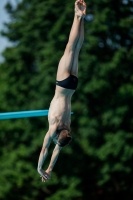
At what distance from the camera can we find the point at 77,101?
2214cm

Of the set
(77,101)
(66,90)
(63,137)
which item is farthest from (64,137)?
(77,101)

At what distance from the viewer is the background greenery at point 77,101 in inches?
854

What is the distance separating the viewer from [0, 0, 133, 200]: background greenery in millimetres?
21688

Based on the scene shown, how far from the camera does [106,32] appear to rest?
2252cm

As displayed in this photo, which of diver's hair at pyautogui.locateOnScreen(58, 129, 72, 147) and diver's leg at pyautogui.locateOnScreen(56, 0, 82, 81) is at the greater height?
diver's leg at pyautogui.locateOnScreen(56, 0, 82, 81)

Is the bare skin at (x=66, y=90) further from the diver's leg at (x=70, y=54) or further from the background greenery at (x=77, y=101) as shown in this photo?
the background greenery at (x=77, y=101)

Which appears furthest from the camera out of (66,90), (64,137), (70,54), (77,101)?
(77,101)

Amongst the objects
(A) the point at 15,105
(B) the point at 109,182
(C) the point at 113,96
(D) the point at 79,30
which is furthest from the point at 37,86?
(D) the point at 79,30

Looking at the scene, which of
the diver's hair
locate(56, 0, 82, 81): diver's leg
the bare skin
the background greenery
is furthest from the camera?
the background greenery

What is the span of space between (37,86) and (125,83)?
3.56m

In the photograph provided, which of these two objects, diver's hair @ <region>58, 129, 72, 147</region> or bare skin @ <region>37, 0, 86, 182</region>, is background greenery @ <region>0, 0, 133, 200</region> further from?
diver's hair @ <region>58, 129, 72, 147</region>

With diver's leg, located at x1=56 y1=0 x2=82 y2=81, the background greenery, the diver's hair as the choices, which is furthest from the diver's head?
the background greenery

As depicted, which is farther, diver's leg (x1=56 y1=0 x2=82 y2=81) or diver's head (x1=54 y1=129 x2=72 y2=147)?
diver's leg (x1=56 y1=0 x2=82 y2=81)

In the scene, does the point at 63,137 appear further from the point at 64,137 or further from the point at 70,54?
the point at 70,54
